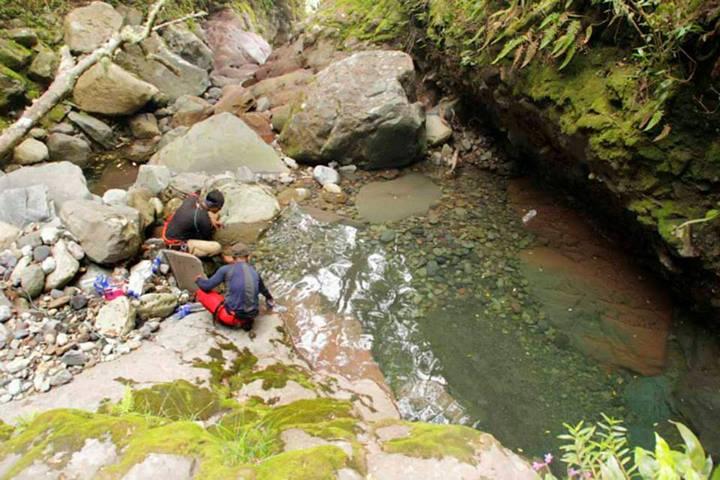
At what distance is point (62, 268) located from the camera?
17.2ft

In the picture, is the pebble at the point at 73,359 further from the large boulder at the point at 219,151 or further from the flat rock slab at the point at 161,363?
the large boulder at the point at 219,151

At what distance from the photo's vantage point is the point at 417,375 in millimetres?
4883

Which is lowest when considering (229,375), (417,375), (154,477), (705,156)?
(417,375)

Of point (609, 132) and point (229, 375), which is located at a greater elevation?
point (609, 132)

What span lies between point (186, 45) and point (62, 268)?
11748 mm

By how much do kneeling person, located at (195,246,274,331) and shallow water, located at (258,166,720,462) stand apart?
2.54 ft

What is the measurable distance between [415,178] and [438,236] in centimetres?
212

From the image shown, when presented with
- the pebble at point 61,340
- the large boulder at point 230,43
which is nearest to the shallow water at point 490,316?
the pebble at point 61,340

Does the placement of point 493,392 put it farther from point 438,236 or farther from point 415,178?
point 415,178

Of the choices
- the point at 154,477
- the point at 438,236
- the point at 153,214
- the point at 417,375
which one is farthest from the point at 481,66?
the point at 154,477

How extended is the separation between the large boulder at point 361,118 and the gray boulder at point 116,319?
5122mm

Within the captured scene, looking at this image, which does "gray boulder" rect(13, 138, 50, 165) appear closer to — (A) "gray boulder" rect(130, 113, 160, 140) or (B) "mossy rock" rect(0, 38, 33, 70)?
(A) "gray boulder" rect(130, 113, 160, 140)

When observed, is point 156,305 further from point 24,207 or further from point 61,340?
point 24,207

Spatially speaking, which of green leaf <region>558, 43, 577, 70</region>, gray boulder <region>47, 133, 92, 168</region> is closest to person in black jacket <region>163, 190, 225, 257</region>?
gray boulder <region>47, 133, 92, 168</region>
